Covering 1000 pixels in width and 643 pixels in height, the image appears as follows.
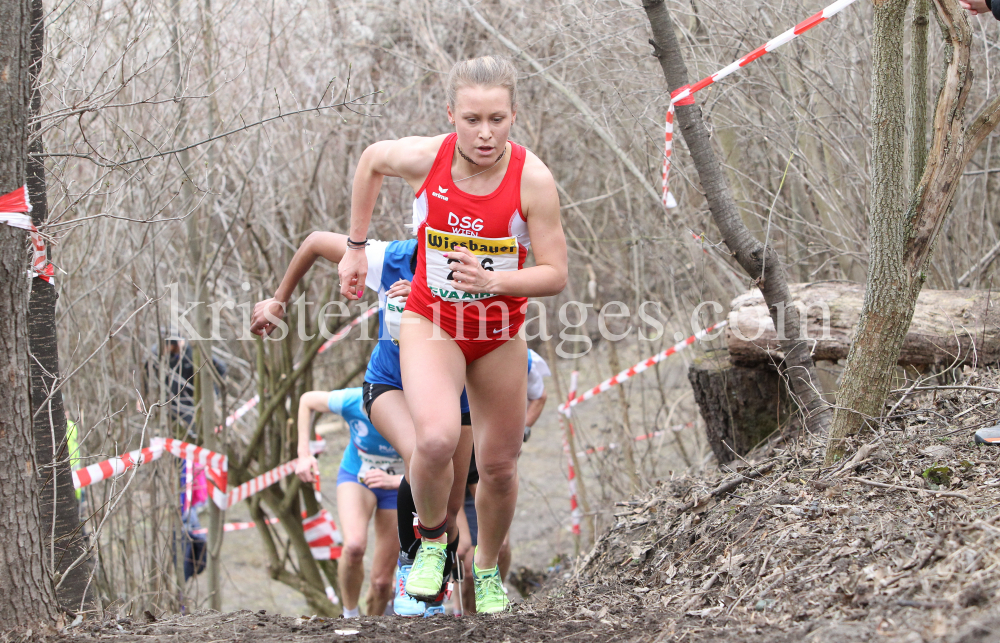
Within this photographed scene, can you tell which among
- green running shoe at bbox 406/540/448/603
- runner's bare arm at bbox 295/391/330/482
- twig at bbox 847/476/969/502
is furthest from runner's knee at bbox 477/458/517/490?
runner's bare arm at bbox 295/391/330/482

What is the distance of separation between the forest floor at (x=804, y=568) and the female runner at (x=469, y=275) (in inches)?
24.6

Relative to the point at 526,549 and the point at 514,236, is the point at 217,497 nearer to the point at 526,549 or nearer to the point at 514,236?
the point at 526,549

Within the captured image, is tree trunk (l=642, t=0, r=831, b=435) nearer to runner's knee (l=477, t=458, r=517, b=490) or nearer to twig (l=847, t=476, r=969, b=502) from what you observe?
twig (l=847, t=476, r=969, b=502)

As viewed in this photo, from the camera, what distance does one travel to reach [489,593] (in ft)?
11.8

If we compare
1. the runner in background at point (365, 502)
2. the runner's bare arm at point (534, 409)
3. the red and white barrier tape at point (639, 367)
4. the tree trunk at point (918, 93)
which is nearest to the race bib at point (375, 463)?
the runner in background at point (365, 502)

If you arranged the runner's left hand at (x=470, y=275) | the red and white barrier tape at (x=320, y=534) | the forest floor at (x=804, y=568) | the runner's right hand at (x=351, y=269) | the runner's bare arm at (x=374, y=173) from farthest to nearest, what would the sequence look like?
the red and white barrier tape at (x=320, y=534) < the runner's right hand at (x=351, y=269) < the runner's bare arm at (x=374, y=173) < the runner's left hand at (x=470, y=275) < the forest floor at (x=804, y=568)

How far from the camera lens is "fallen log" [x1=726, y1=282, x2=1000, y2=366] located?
165 inches

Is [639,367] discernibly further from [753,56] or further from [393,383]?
→ [393,383]

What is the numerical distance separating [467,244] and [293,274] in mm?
1113

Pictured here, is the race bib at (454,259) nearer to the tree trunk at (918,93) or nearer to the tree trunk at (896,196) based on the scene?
the tree trunk at (896,196)

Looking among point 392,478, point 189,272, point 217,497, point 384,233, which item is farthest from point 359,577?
point 384,233

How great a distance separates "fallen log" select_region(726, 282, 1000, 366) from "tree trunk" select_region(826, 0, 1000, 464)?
855 mm

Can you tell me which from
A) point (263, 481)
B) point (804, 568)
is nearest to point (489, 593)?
point (804, 568)

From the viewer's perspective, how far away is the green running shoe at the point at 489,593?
3.56m
